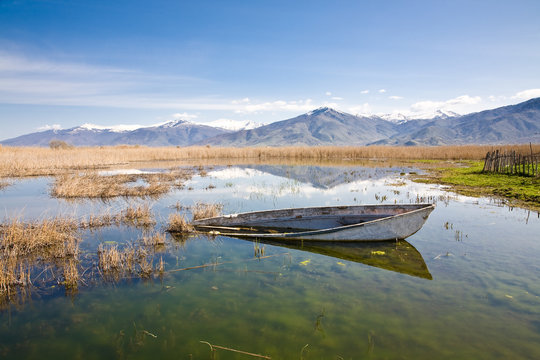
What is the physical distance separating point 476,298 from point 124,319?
6.19m

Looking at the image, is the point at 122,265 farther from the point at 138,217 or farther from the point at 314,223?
the point at 314,223

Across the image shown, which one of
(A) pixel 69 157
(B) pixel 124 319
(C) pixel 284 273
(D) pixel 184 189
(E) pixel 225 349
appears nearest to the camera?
(E) pixel 225 349

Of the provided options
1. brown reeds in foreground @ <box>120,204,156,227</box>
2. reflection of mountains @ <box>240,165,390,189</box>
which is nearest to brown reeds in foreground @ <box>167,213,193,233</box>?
brown reeds in foreground @ <box>120,204,156,227</box>

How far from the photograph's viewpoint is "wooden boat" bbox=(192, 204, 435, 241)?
28.6 ft

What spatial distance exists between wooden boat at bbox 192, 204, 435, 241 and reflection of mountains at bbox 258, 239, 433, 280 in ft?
0.60

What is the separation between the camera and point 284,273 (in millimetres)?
7023

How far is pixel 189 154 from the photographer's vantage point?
5066cm

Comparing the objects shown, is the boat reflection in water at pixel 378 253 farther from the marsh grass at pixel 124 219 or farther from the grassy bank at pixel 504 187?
the grassy bank at pixel 504 187

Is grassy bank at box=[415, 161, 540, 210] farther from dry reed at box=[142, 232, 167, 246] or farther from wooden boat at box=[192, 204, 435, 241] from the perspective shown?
dry reed at box=[142, 232, 167, 246]

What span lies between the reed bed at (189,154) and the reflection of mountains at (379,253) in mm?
30817

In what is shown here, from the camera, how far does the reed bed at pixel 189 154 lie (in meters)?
33.2

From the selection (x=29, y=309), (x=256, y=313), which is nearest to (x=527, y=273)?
(x=256, y=313)

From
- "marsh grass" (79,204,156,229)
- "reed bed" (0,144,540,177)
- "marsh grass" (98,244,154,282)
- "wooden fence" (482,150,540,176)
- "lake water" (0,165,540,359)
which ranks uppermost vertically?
"reed bed" (0,144,540,177)

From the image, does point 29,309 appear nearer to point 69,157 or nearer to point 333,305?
point 333,305
